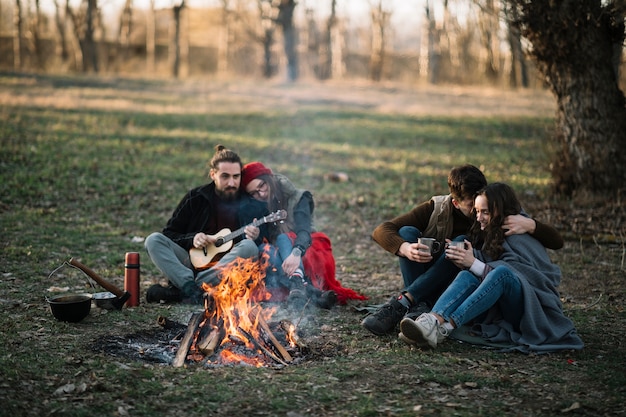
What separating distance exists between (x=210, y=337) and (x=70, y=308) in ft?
4.32

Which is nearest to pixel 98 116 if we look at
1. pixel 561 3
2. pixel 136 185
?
pixel 136 185

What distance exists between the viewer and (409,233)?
552cm

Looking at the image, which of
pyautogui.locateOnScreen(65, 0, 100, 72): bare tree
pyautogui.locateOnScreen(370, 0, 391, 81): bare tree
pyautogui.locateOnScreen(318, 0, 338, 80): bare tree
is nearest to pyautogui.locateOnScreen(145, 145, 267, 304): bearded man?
pyautogui.locateOnScreen(65, 0, 100, 72): bare tree

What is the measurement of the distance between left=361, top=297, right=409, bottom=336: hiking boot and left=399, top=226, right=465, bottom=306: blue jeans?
16 cm

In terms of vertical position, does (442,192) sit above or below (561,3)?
below

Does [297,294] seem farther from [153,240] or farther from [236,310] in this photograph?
[153,240]

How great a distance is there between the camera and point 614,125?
32.8ft

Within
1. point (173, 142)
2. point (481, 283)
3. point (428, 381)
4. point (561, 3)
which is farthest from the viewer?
point (173, 142)

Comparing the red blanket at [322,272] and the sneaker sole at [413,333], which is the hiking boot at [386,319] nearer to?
the sneaker sole at [413,333]

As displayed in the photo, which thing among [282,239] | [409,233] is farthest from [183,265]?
[409,233]

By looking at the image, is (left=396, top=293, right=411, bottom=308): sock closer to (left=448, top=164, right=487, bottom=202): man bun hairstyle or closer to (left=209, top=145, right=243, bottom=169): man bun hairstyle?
(left=448, top=164, right=487, bottom=202): man bun hairstyle

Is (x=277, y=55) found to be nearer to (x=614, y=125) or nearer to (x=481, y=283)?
(x=614, y=125)

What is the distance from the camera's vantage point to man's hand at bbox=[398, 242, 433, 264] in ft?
16.9

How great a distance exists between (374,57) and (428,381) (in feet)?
104
